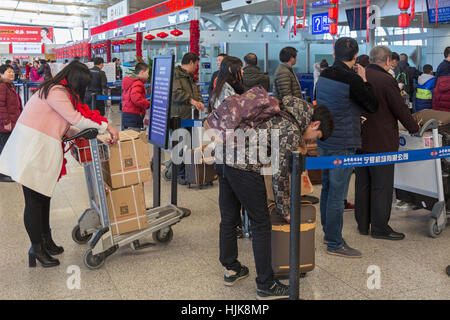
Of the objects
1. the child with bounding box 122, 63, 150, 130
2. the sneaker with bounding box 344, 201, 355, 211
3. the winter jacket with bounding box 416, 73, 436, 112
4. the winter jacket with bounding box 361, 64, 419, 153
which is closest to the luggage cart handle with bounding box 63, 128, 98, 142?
the winter jacket with bounding box 361, 64, 419, 153

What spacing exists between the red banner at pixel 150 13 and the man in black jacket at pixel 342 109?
8.22m

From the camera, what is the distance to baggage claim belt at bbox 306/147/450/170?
2.76 metres

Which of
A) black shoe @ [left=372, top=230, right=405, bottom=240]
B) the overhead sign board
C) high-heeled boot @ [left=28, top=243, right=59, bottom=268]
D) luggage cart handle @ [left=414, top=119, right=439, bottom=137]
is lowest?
black shoe @ [left=372, top=230, right=405, bottom=240]

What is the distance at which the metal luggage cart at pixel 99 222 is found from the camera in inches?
125

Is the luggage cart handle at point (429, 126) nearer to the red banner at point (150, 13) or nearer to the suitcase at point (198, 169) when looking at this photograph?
the suitcase at point (198, 169)

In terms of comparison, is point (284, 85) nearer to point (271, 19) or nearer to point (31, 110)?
point (31, 110)

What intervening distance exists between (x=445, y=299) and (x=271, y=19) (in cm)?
2427

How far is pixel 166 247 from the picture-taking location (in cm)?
375

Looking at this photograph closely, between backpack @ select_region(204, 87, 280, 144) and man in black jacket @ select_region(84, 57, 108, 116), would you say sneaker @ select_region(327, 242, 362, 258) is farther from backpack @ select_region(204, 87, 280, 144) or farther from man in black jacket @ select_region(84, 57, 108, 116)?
man in black jacket @ select_region(84, 57, 108, 116)

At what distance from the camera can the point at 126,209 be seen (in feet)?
11.4

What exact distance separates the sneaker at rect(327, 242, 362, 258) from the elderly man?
0.48 meters

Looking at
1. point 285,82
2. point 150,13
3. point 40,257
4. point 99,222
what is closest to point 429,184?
point 285,82

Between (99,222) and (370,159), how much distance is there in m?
1.96
